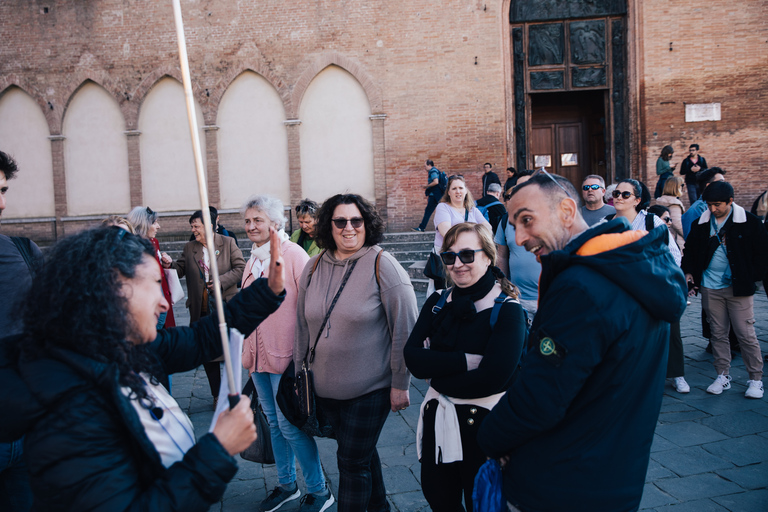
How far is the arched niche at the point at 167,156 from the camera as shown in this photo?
52.2 ft

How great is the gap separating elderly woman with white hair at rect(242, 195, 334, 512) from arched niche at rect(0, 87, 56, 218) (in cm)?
1523

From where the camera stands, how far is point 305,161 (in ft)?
51.9

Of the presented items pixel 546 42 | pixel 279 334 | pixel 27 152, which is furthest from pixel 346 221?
pixel 27 152

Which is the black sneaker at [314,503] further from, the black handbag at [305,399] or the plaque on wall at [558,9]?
the plaque on wall at [558,9]

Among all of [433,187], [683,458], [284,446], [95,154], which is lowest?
[683,458]

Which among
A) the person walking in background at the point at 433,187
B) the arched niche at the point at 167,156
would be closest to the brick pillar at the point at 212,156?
the arched niche at the point at 167,156

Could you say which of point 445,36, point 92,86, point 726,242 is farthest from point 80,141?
point 726,242

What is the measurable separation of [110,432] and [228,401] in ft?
0.98

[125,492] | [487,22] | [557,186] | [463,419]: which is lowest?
[463,419]

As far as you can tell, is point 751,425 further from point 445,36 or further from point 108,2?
point 108,2

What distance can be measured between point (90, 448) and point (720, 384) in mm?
5505

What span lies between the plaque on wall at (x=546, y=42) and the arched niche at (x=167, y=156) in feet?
29.7

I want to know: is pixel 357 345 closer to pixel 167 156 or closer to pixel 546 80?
pixel 546 80

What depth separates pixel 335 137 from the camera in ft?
51.6
